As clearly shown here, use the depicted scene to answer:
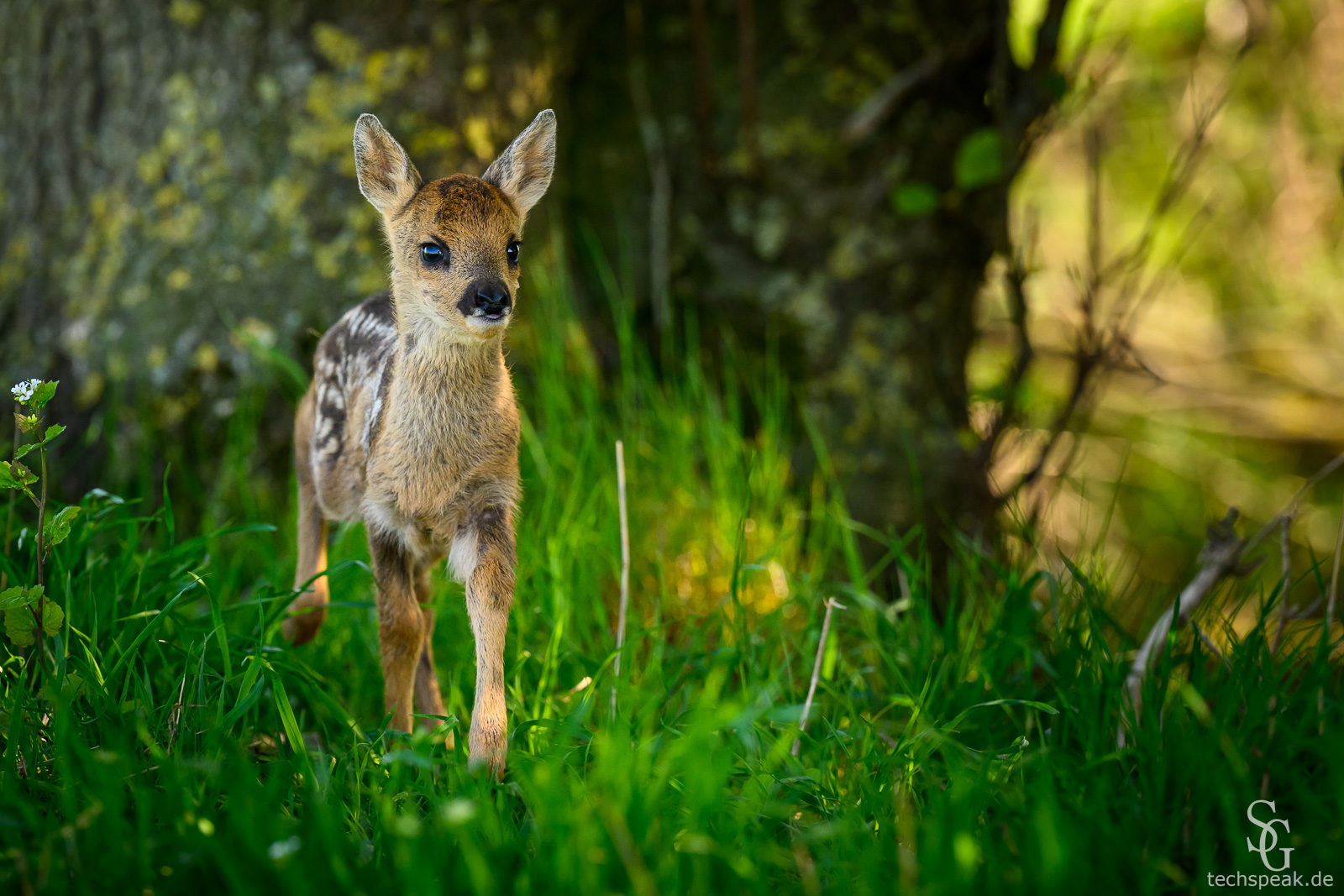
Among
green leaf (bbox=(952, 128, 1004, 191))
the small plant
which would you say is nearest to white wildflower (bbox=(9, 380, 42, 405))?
the small plant

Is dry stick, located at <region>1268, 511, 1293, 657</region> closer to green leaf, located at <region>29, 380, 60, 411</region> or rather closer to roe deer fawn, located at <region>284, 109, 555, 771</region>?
roe deer fawn, located at <region>284, 109, 555, 771</region>

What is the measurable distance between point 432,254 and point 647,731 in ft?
4.05

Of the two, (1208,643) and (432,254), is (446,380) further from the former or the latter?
(1208,643)

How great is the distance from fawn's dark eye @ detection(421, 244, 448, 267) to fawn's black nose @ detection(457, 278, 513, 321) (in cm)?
16

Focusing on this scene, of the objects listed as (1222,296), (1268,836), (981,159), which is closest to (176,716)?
(1268,836)

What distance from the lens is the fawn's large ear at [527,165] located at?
2711mm

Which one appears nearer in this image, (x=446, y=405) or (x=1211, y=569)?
(x=446, y=405)

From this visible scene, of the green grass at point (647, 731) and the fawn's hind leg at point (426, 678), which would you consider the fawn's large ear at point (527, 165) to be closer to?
the fawn's hind leg at point (426, 678)

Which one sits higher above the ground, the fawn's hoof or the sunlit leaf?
the sunlit leaf

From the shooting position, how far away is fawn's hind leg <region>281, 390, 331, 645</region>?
10.7 feet

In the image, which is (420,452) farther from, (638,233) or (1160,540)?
(1160,540)

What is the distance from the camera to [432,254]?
2.68m

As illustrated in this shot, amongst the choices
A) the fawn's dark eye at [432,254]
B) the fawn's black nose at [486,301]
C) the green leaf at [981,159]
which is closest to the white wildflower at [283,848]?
the fawn's black nose at [486,301]

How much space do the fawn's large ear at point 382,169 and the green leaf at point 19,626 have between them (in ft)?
4.14
